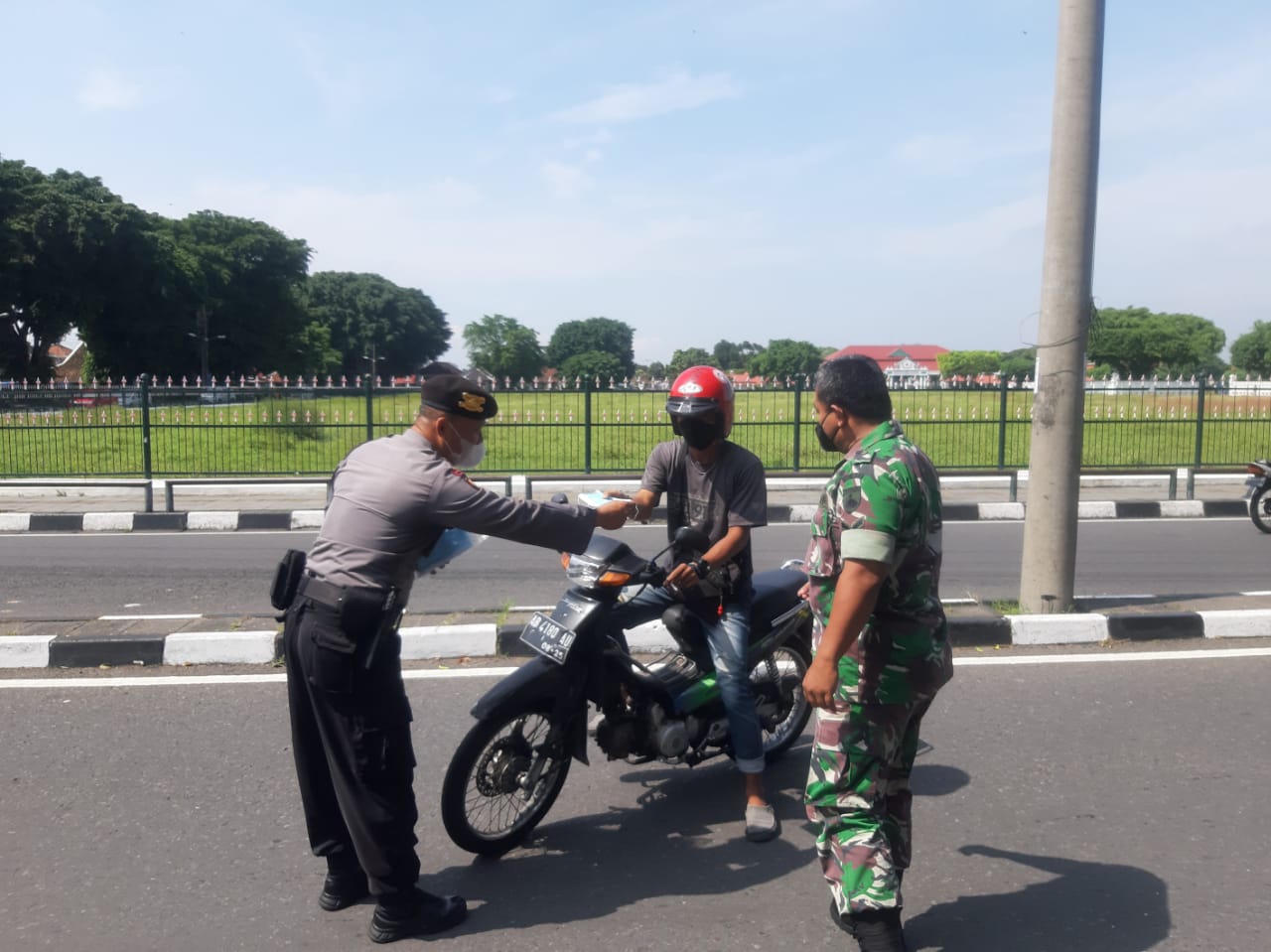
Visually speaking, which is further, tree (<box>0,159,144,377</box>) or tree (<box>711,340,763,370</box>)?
tree (<box>0,159,144,377</box>)

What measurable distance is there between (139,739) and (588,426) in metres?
10.3

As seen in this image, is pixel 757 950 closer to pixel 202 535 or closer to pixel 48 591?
pixel 48 591

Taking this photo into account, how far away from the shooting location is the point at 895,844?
9.78ft

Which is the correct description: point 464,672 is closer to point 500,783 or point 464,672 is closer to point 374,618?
point 500,783

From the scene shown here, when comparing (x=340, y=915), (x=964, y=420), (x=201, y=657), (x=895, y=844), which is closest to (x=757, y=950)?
(x=895, y=844)

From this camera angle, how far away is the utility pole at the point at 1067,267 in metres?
6.21

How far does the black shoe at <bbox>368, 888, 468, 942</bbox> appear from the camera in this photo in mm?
3121

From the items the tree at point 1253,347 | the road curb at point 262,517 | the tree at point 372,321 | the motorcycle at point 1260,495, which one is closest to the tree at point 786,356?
the road curb at point 262,517

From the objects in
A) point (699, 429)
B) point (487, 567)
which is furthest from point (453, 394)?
point (487, 567)

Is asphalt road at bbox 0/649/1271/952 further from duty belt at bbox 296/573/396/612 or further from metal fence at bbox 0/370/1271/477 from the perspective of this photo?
metal fence at bbox 0/370/1271/477

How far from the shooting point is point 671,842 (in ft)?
12.4

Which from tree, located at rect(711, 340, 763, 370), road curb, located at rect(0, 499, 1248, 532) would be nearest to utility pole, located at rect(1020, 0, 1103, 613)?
road curb, located at rect(0, 499, 1248, 532)

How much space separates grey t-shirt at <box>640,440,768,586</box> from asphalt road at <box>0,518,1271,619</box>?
306cm

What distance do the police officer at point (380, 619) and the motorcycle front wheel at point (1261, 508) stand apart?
32.3ft
